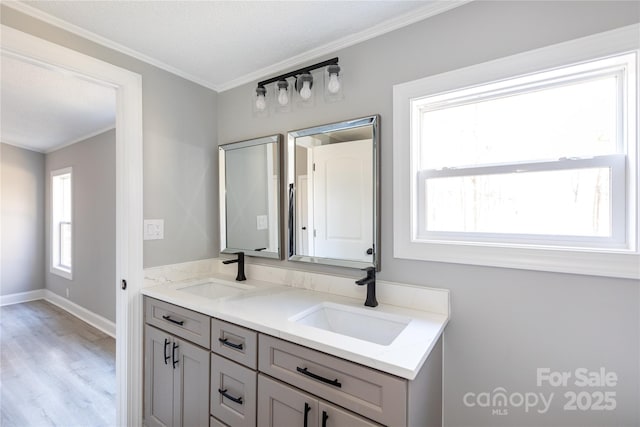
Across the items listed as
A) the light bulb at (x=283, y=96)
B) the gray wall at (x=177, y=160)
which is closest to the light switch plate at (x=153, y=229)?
the gray wall at (x=177, y=160)

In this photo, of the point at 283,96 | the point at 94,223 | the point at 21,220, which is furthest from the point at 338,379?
the point at 21,220

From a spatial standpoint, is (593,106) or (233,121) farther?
(233,121)

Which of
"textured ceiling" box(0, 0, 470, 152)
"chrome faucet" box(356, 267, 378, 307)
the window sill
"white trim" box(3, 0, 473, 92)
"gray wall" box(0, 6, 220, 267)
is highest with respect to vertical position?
"textured ceiling" box(0, 0, 470, 152)

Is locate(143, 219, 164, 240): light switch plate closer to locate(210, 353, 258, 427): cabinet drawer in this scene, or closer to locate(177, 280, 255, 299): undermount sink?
locate(177, 280, 255, 299): undermount sink

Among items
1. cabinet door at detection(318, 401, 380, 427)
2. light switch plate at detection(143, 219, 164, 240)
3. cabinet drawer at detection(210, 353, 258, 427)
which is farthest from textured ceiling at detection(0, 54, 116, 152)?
cabinet door at detection(318, 401, 380, 427)

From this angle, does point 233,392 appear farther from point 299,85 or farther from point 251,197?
point 299,85

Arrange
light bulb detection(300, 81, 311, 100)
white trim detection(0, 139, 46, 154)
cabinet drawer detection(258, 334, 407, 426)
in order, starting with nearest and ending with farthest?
cabinet drawer detection(258, 334, 407, 426) → light bulb detection(300, 81, 311, 100) → white trim detection(0, 139, 46, 154)

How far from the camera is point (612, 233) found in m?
1.13

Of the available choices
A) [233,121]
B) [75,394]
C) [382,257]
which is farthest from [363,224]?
[75,394]

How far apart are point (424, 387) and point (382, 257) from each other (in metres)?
0.62

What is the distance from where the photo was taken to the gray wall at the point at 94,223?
3.39 meters

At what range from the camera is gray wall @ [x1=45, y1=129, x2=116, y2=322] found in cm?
339

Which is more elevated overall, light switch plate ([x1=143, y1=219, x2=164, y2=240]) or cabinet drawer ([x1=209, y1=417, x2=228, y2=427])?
light switch plate ([x1=143, y1=219, x2=164, y2=240])

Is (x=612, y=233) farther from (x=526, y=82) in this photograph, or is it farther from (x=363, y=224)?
(x=363, y=224)
